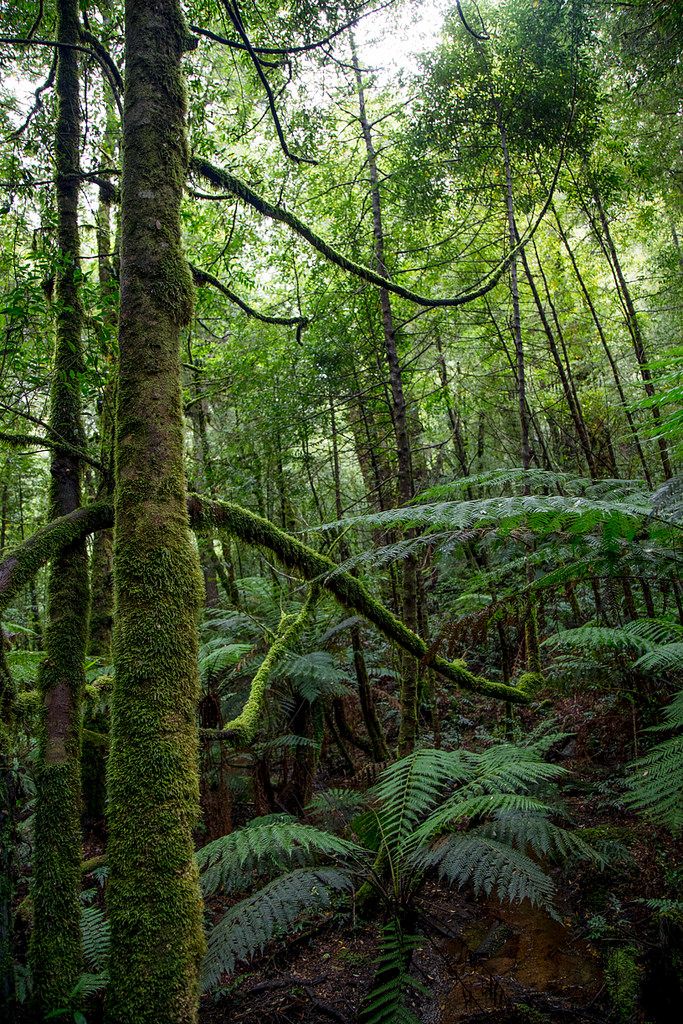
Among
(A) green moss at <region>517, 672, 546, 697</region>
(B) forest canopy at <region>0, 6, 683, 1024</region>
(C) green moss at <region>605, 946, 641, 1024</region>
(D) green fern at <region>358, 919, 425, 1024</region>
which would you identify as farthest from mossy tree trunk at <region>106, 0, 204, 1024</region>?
(A) green moss at <region>517, 672, 546, 697</region>

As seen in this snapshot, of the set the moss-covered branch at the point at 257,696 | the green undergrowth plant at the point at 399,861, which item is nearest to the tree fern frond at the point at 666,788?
the green undergrowth plant at the point at 399,861

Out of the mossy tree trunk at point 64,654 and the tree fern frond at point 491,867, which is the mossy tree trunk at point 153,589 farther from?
the tree fern frond at point 491,867

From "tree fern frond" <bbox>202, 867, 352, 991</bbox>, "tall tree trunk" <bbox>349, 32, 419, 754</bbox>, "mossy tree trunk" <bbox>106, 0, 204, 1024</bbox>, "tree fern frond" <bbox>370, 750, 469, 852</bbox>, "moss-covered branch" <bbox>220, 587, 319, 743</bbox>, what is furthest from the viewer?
"tall tree trunk" <bbox>349, 32, 419, 754</bbox>

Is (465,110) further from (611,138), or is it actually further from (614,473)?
(614,473)

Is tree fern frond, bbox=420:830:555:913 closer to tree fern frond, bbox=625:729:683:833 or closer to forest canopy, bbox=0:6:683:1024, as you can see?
forest canopy, bbox=0:6:683:1024

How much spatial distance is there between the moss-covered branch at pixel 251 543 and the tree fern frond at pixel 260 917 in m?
1.26

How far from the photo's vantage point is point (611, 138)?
25.1 ft

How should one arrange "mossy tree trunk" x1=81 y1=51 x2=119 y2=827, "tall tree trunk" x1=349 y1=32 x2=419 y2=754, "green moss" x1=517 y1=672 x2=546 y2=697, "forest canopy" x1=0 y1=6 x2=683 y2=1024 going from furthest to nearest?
"green moss" x1=517 y1=672 x2=546 y2=697 → "tall tree trunk" x1=349 y1=32 x2=419 y2=754 → "mossy tree trunk" x1=81 y1=51 x2=119 y2=827 → "forest canopy" x1=0 y1=6 x2=683 y2=1024

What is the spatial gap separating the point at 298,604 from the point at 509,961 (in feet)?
13.4

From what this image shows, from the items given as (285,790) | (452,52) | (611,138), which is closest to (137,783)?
(285,790)

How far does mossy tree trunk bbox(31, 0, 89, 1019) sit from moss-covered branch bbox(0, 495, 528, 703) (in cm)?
19

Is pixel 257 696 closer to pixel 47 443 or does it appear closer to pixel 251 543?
pixel 251 543

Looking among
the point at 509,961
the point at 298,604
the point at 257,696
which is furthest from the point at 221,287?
the point at 509,961

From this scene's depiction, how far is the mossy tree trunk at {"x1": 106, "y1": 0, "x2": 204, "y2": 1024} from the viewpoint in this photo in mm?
1432
